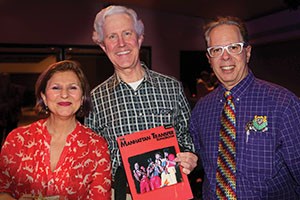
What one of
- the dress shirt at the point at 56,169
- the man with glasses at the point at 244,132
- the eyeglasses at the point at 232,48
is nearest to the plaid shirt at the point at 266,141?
the man with glasses at the point at 244,132

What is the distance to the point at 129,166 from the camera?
1841 mm

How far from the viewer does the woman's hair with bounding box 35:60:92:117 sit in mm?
1941

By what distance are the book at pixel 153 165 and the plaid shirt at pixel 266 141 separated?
0.76 ft

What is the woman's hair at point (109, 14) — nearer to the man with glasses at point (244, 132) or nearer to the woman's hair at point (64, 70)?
the woman's hair at point (64, 70)

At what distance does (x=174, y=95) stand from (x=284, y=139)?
2.35 ft

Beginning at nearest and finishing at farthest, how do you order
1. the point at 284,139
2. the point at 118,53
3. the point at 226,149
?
the point at 284,139 → the point at 226,149 → the point at 118,53

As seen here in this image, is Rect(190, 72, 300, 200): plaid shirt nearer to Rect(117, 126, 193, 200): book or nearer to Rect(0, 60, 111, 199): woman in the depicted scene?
Rect(117, 126, 193, 200): book

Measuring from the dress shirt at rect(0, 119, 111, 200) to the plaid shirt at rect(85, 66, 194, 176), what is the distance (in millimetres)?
214

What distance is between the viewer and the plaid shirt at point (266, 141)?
1.76 m

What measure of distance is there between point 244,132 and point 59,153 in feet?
3.34

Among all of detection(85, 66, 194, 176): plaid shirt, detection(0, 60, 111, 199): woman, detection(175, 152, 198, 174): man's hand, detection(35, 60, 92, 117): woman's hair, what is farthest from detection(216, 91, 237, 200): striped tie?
detection(35, 60, 92, 117): woman's hair

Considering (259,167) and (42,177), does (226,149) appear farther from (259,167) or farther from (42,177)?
(42,177)

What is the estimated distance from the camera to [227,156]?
1901 mm

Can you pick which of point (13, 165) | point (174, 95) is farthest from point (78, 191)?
point (174, 95)
